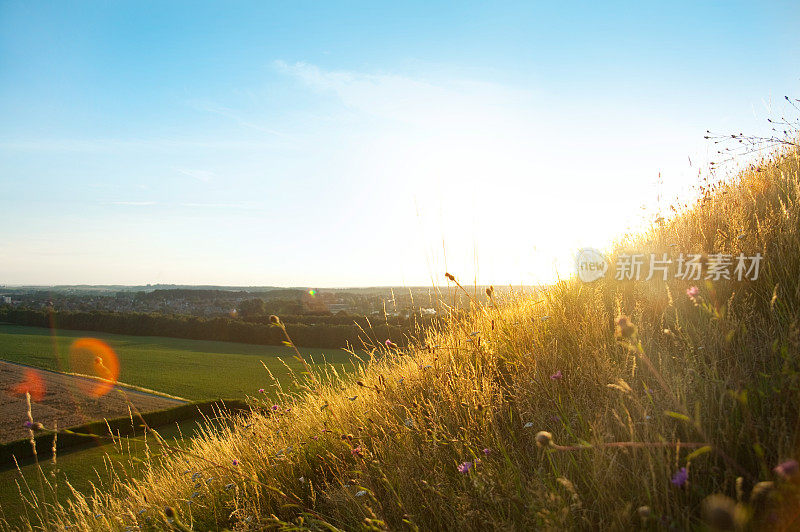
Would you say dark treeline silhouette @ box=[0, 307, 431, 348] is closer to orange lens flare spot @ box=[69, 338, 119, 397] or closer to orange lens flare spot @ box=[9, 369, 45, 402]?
orange lens flare spot @ box=[69, 338, 119, 397]

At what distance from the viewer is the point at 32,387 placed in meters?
23.7

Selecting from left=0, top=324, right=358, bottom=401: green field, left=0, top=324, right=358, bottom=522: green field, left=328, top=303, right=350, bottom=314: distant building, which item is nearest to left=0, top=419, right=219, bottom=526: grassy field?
left=0, top=324, right=358, bottom=522: green field

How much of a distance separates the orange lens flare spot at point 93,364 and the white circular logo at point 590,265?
47.0 feet

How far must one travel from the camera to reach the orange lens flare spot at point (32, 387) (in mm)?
21805

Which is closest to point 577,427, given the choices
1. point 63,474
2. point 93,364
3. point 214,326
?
point 63,474

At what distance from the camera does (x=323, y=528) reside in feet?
7.93

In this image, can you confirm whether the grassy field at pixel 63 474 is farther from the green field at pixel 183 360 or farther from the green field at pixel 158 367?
the green field at pixel 183 360

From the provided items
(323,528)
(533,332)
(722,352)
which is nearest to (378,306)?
(533,332)

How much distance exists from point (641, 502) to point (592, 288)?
2786 mm

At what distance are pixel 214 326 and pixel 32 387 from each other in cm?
2557

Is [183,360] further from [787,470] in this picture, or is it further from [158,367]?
Answer: [787,470]

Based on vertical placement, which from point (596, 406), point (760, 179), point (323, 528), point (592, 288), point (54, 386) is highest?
point (760, 179)

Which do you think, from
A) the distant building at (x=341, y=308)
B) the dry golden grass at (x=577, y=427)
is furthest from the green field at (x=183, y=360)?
the dry golden grass at (x=577, y=427)

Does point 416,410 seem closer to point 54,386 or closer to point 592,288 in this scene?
point 592,288
